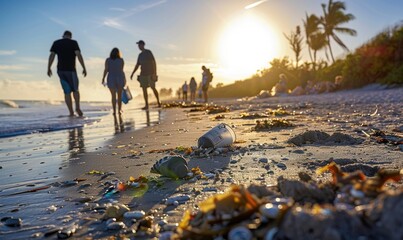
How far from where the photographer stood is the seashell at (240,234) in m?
0.91

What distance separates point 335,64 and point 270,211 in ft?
84.4

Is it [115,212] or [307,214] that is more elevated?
[307,214]

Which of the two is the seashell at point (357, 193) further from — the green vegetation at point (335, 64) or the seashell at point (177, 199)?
the green vegetation at point (335, 64)

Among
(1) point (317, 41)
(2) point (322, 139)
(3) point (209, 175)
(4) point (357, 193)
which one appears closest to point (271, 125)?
(2) point (322, 139)

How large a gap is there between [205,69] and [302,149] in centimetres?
1689

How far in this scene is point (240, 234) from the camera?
918mm

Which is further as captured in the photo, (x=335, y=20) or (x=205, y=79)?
(x=335, y=20)


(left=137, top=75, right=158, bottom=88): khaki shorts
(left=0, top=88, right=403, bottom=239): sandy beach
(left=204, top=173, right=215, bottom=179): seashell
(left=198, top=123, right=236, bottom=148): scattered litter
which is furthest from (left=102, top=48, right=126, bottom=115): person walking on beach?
(left=204, top=173, right=215, bottom=179): seashell

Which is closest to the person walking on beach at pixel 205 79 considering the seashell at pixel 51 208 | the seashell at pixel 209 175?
the seashell at pixel 209 175

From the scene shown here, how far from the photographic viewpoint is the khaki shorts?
12208 millimetres

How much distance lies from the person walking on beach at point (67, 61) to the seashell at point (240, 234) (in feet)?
29.7

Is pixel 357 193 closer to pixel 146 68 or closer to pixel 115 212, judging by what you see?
pixel 115 212

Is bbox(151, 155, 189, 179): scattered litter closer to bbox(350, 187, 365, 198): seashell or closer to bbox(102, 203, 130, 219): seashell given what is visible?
bbox(102, 203, 130, 219): seashell

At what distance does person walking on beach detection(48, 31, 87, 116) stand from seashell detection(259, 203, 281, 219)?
9078 mm
